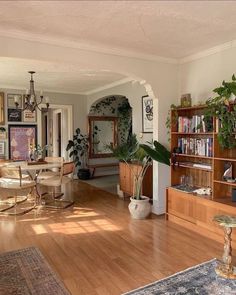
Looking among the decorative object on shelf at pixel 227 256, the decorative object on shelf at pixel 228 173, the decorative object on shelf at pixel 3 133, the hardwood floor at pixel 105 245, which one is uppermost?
the decorative object on shelf at pixel 3 133

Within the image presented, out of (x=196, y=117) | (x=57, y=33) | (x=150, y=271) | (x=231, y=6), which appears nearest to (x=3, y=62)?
(x=57, y=33)

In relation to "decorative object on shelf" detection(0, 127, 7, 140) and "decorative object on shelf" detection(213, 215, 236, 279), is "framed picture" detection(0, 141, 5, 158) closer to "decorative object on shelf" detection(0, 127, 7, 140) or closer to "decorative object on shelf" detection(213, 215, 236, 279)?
"decorative object on shelf" detection(0, 127, 7, 140)

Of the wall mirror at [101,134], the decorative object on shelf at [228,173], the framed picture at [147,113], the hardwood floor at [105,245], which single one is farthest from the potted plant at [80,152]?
the decorative object on shelf at [228,173]

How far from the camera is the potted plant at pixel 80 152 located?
774 centimetres

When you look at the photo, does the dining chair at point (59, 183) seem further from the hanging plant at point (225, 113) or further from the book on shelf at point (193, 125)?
the hanging plant at point (225, 113)

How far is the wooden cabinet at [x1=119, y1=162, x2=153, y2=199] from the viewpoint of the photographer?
506cm

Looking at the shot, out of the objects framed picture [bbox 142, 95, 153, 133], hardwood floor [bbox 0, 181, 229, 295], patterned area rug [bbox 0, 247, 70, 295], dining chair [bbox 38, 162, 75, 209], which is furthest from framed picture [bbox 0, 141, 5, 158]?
patterned area rug [bbox 0, 247, 70, 295]

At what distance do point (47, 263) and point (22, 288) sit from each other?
472 millimetres

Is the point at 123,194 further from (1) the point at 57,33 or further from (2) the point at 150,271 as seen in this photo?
Result: (1) the point at 57,33

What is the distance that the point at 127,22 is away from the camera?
2.95 m

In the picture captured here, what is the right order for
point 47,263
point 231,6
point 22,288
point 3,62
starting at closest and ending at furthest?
point 22,288
point 231,6
point 47,263
point 3,62

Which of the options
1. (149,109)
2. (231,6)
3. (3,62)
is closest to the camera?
(231,6)

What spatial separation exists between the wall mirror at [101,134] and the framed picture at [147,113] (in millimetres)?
2699

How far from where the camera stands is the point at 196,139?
398cm
